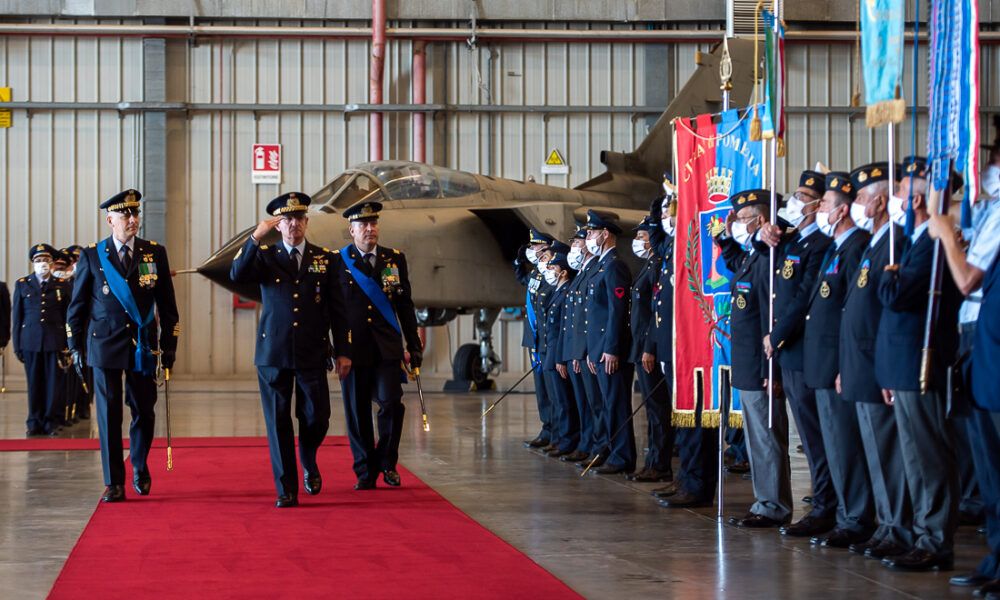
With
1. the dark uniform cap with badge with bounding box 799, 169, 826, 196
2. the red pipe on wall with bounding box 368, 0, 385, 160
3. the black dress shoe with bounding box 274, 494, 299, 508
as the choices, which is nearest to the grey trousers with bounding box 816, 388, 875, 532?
the dark uniform cap with badge with bounding box 799, 169, 826, 196

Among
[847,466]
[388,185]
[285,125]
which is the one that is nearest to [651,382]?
[847,466]

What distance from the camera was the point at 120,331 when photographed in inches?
250

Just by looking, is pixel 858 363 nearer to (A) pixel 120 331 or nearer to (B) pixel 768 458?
(B) pixel 768 458

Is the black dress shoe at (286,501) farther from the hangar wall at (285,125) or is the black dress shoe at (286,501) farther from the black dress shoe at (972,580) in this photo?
the hangar wall at (285,125)

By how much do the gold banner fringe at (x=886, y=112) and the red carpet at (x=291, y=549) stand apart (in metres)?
2.12

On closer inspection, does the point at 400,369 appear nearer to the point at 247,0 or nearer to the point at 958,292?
the point at 958,292

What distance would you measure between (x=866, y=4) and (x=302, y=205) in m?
2.97

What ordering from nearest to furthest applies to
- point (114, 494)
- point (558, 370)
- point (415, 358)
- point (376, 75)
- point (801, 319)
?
point (801, 319) < point (114, 494) < point (415, 358) < point (558, 370) < point (376, 75)

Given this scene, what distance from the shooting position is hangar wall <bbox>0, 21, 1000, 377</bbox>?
62.1 feet

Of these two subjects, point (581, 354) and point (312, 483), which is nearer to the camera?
point (312, 483)

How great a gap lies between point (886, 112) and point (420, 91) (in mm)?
15228

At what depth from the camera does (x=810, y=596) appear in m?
4.10

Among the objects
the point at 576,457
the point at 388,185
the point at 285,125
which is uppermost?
the point at 285,125

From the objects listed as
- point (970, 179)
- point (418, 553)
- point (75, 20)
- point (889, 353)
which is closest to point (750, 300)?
point (889, 353)
